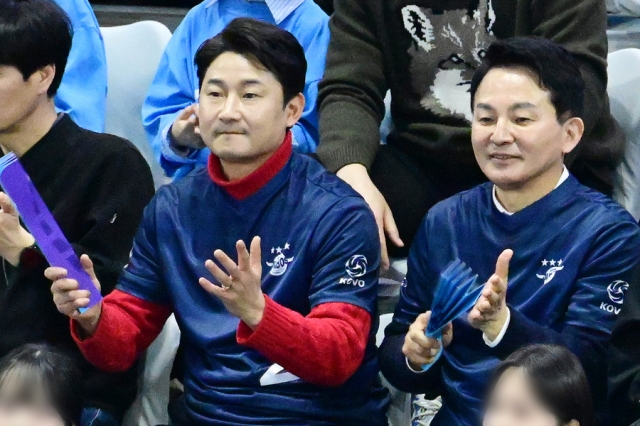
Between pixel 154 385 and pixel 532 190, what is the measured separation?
31.7 inches

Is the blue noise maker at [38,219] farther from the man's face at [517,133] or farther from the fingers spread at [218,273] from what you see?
the man's face at [517,133]

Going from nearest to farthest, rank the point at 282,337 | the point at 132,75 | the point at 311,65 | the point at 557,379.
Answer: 1. the point at 557,379
2. the point at 282,337
3. the point at 311,65
4. the point at 132,75

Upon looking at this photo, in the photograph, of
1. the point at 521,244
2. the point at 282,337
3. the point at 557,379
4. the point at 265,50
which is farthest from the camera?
the point at 265,50

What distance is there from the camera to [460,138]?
94.1 inches

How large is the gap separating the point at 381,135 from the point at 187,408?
90cm

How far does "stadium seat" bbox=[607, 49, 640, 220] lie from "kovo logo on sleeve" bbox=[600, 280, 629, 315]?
609 millimetres

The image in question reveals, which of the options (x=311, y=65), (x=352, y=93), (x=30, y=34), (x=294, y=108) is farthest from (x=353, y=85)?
(x=30, y=34)

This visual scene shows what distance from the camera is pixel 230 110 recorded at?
6.61 feet

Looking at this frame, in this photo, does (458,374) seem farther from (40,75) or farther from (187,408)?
(40,75)

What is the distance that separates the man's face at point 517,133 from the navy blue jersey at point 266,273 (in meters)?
0.24

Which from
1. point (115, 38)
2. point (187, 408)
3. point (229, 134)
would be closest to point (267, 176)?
point (229, 134)

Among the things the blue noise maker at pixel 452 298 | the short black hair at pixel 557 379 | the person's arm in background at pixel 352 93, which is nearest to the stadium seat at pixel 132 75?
the person's arm in background at pixel 352 93

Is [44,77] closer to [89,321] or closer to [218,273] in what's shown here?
[89,321]

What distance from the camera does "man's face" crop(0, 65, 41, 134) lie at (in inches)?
84.2
